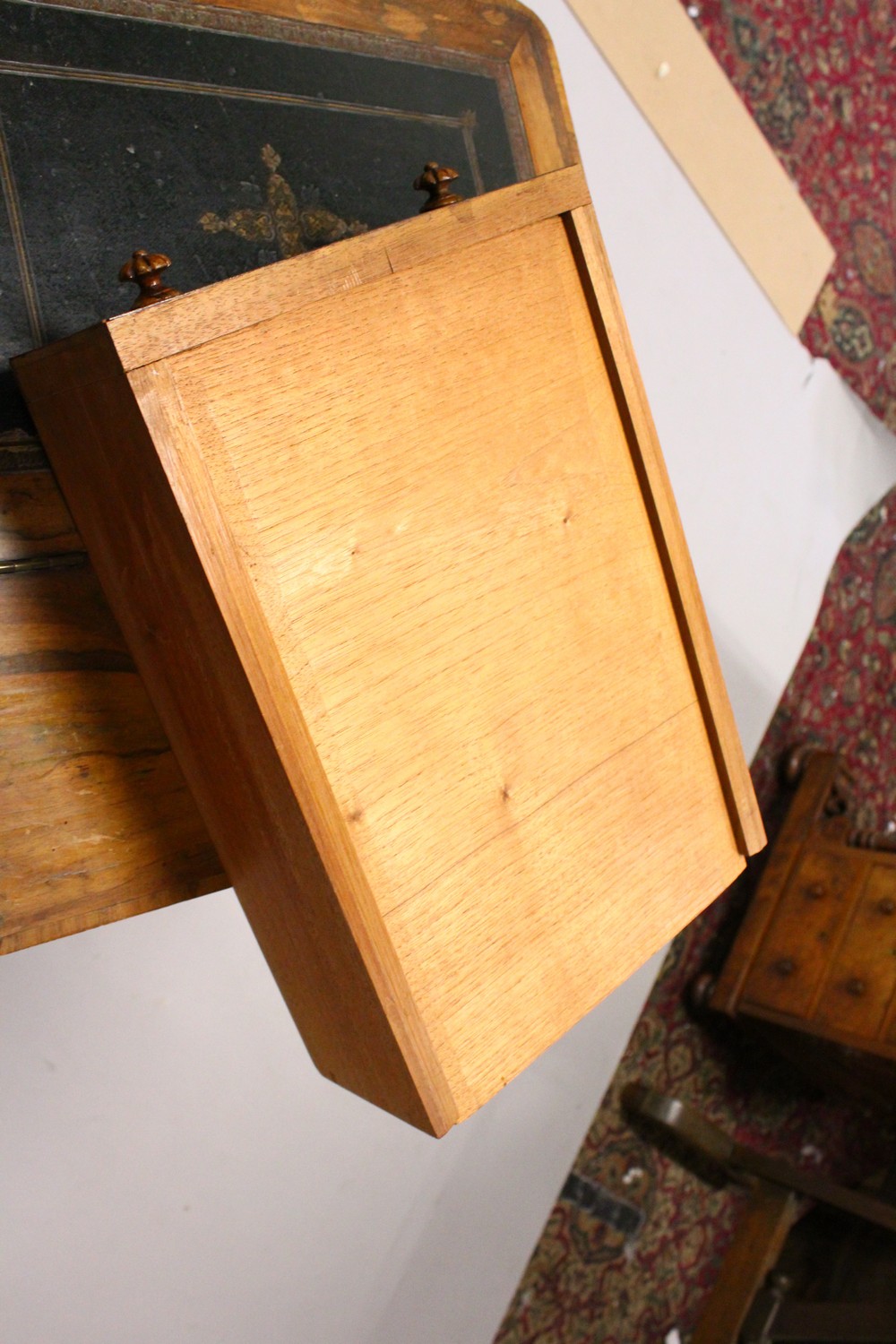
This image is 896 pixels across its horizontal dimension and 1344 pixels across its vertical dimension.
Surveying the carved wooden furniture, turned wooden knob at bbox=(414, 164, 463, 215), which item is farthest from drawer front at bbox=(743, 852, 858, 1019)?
turned wooden knob at bbox=(414, 164, 463, 215)

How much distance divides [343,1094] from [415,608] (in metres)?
0.98

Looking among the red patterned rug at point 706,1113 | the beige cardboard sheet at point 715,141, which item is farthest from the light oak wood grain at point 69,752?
the red patterned rug at point 706,1113

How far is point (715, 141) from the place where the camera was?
203cm

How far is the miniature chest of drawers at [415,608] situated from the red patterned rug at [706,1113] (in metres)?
1.35

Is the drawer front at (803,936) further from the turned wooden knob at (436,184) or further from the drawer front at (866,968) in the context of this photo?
the turned wooden knob at (436,184)

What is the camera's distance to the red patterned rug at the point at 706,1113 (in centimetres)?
207

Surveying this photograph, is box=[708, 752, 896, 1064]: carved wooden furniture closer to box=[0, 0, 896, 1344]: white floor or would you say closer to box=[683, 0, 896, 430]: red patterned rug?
box=[0, 0, 896, 1344]: white floor

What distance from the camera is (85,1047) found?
4.10ft

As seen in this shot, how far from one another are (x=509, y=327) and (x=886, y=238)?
2.04m

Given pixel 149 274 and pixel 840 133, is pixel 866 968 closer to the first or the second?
pixel 149 274

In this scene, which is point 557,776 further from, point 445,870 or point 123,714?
point 123,714

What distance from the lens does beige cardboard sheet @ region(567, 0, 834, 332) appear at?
1.82 metres

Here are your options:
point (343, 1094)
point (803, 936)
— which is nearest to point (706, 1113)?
point (803, 936)

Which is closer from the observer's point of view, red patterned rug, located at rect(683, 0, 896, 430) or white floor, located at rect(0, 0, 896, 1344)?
white floor, located at rect(0, 0, 896, 1344)
